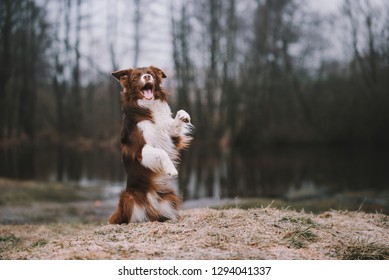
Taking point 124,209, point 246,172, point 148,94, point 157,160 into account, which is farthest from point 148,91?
point 246,172

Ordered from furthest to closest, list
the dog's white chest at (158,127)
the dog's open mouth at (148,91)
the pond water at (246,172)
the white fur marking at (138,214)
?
the pond water at (246,172)
the white fur marking at (138,214)
the dog's open mouth at (148,91)
the dog's white chest at (158,127)

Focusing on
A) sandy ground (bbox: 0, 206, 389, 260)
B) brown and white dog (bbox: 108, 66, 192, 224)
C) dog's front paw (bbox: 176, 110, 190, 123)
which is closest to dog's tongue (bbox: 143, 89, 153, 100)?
brown and white dog (bbox: 108, 66, 192, 224)

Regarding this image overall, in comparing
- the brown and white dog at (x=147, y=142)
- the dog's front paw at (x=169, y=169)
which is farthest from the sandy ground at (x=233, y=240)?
the dog's front paw at (x=169, y=169)

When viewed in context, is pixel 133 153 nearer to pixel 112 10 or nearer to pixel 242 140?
pixel 112 10

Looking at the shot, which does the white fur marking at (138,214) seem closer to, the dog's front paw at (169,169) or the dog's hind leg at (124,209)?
the dog's hind leg at (124,209)

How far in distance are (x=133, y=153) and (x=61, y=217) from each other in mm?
5917

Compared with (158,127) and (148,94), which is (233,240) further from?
(148,94)

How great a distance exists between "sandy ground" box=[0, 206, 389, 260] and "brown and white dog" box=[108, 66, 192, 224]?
26cm

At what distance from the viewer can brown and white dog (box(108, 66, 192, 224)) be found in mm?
5539

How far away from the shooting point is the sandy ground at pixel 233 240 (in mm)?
4793

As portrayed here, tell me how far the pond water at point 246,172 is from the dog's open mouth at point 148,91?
696 cm

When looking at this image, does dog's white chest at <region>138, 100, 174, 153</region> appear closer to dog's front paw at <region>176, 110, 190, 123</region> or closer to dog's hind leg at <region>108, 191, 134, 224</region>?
dog's front paw at <region>176, 110, 190, 123</region>

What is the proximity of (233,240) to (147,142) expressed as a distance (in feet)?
5.25

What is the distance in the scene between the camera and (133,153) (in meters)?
5.57
